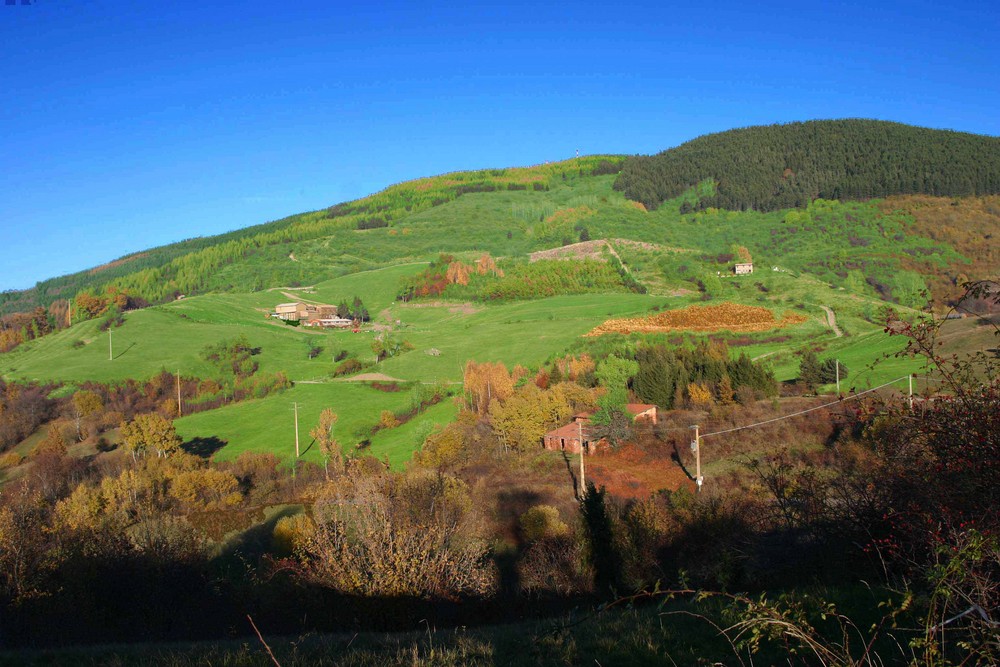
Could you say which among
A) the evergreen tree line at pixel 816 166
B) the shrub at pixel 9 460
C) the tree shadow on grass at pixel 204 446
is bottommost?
the tree shadow on grass at pixel 204 446

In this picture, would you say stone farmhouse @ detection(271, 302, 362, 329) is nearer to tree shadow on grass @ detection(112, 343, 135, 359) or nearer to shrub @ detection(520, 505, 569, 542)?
tree shadow on grass @ detection(112, 343, 135, 359)

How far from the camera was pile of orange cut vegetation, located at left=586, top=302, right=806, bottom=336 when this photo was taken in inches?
2293

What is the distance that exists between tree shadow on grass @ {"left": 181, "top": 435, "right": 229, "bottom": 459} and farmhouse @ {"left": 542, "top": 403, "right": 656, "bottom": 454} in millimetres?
27021

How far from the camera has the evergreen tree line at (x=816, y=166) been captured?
9675 centimetres

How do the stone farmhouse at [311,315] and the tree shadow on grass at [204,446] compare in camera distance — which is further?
the stone farmhouse at [311,315]

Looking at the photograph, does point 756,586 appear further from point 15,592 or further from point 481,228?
point 481,228

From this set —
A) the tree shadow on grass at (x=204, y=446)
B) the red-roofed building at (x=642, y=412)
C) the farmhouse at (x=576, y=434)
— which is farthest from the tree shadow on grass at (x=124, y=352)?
the red-roofed building at (x=642, y=412)

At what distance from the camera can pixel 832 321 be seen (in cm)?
5803

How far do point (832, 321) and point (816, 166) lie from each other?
66.1m

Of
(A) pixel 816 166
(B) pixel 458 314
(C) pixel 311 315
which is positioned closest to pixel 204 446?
(C) pixel 311 315

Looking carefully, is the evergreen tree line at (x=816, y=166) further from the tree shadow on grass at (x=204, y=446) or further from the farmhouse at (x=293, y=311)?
the tree shadow on grass at (x=204, y=446)

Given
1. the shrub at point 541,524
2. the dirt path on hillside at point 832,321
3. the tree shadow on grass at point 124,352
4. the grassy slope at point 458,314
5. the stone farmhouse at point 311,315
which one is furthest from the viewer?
the stone farmhouse at point 311,315

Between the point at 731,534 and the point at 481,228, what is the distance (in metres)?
98.5

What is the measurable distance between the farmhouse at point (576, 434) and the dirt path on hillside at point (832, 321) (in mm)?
21411
